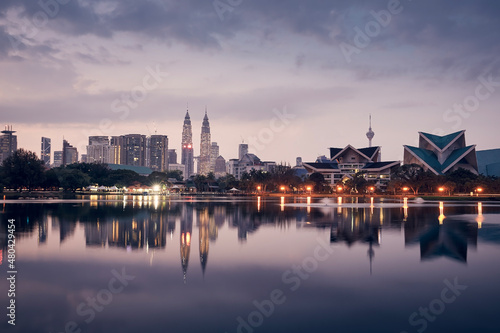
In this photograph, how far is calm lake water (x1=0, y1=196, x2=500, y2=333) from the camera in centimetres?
888

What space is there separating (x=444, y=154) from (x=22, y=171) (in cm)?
12328

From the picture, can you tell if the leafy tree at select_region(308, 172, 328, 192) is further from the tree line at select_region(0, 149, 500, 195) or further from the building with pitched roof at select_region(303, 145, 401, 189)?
the building with pitched roof at select_region(303, 145, 401, 189)

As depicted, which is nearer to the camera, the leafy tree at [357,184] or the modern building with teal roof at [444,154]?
the leafy tree at [357,184]

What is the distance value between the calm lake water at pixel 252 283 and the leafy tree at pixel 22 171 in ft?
305

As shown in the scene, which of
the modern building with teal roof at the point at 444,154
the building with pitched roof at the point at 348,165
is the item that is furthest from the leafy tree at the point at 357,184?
the modern building with teal roof at the point at 444,154

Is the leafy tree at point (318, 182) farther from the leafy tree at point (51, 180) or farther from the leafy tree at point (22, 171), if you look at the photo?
the leafy tree at point (22, 171)

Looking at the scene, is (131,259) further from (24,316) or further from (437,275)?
(437,275)

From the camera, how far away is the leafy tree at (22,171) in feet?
339

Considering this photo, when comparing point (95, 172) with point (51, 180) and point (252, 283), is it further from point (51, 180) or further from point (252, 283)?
point (252, 283)

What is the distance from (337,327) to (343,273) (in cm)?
491

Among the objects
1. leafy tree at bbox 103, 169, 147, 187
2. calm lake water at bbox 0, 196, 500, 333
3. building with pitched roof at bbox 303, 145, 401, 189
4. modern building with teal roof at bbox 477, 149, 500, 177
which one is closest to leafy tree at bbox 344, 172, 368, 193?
building with pitched roof at bbox 303, 145, 401, 189

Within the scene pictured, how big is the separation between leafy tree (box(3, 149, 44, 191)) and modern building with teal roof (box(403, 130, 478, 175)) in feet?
359

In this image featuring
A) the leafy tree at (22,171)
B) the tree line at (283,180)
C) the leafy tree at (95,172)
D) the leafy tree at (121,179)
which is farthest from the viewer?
the leafy tree at (121,179)

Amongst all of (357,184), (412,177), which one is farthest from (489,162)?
(412,177)
